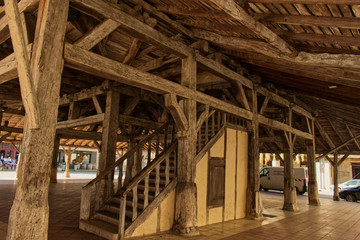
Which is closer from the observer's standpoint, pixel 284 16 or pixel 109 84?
pixel 284 16

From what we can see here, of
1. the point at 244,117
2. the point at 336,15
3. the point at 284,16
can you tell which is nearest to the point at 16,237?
the point at 284,16

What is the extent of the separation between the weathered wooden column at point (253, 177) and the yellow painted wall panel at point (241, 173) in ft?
0.36

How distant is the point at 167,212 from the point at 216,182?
1729 mm

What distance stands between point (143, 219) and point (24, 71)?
3.04m

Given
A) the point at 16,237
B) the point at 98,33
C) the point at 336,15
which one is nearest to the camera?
the point at 16,237

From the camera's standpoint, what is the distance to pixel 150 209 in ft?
15.1

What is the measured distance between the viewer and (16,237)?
2623mm

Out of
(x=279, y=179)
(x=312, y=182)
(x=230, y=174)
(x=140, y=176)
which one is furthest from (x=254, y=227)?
(x=279, y=179)

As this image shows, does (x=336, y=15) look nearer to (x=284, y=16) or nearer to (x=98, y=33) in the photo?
(x=284, y=16)

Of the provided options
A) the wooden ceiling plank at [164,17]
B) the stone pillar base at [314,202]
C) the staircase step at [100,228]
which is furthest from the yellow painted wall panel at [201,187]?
the stone pillar base at [314,202]

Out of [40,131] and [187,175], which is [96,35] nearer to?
[40,131]

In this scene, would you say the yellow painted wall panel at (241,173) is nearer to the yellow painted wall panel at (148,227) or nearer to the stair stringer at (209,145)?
the stair stringer at (209,145)

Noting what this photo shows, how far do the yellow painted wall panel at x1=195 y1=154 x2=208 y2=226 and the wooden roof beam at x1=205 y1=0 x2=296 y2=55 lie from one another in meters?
2.90

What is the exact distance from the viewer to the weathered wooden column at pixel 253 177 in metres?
6.80
